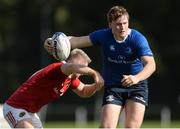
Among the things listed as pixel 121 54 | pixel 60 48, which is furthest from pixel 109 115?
pixel 60 48

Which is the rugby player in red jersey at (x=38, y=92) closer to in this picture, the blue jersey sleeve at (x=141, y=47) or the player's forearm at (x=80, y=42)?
the player's forearm at (x=80, y=42)

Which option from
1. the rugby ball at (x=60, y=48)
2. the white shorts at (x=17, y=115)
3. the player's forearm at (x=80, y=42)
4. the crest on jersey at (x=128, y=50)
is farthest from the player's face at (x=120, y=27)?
the white shorts at (x=17, y=115)

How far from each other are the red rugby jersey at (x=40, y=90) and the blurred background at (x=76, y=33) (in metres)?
28.3

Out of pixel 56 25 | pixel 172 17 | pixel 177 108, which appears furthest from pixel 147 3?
pixel 177 108

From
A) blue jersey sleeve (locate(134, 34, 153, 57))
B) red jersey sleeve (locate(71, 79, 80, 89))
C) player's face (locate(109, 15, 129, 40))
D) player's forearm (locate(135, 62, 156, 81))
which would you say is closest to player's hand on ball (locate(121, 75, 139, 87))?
player's forearm (locate(135, 62, 156, 81))

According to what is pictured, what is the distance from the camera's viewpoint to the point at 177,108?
131 ft

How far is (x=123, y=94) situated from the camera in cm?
1216

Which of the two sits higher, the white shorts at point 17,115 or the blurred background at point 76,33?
the white shorts at point 17,115

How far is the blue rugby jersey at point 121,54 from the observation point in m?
12.0

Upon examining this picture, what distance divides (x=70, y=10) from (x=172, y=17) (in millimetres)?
5845

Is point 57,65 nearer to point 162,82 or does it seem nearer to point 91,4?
point 162,82

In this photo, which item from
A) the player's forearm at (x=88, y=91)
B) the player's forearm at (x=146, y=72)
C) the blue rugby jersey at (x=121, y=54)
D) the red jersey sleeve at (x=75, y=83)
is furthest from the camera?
the red jersey sleeve at (x=75, y=83)

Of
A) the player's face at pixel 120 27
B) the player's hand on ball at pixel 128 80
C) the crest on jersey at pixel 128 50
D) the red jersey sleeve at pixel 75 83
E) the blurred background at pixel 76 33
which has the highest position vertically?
the player's face at pixel 120 27

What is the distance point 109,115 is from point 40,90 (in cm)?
104
